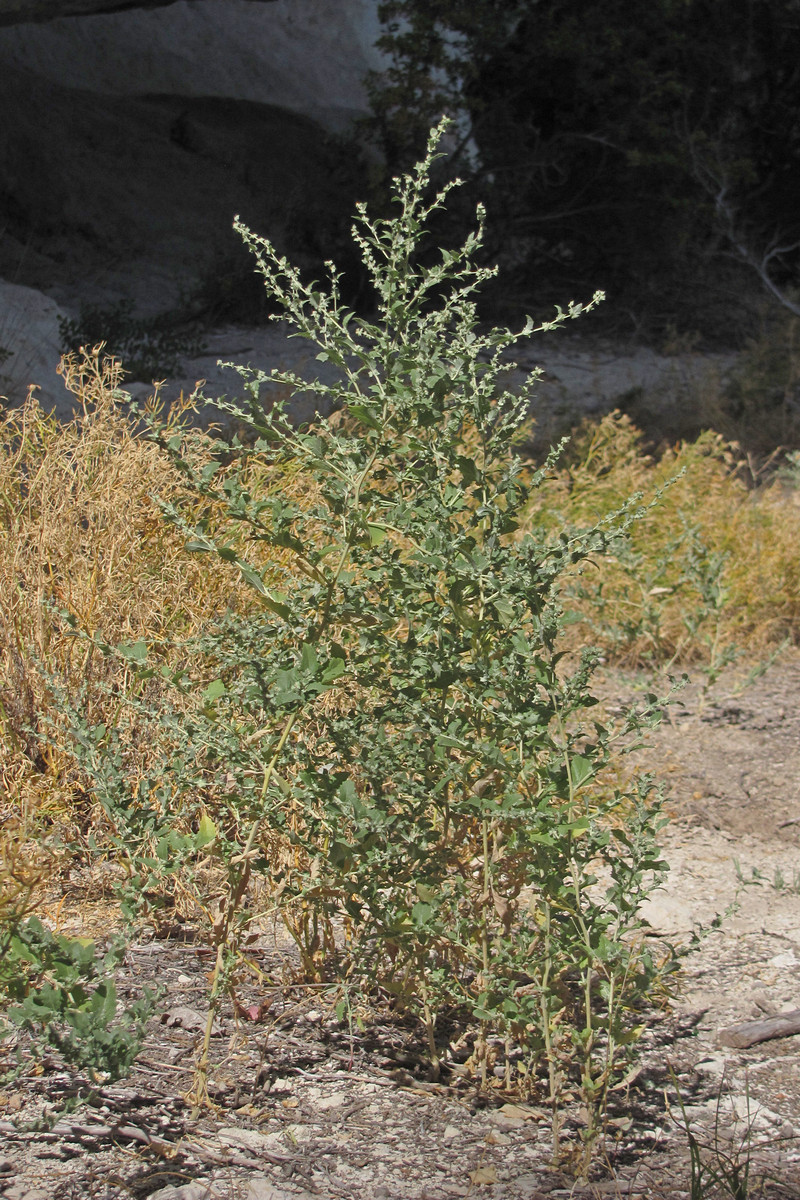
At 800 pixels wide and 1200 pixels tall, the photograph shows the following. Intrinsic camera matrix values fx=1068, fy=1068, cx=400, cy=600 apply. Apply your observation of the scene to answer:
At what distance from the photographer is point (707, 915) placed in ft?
8.01

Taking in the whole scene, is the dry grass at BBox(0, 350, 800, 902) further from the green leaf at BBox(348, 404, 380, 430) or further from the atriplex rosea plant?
the green leaf at BBox(348, 404, 380, 430)

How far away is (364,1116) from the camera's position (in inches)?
63.7

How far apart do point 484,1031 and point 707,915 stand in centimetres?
95

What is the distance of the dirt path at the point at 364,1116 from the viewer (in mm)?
1439

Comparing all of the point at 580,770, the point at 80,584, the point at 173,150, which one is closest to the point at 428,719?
the point at 580,770

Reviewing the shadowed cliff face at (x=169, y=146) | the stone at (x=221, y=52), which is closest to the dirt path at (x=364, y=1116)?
the shadowed cliff face at (x=169, y=146)

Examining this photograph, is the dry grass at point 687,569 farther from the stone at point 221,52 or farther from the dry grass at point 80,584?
the stone at point 221,52

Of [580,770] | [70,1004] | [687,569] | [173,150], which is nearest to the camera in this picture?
[70,1004]

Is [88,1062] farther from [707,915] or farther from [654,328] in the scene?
[654,328]

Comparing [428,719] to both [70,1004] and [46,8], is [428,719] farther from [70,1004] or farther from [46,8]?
[46,8]

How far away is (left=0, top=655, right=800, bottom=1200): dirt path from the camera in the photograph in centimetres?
144

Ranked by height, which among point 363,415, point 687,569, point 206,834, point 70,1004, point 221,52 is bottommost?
point 70,1004

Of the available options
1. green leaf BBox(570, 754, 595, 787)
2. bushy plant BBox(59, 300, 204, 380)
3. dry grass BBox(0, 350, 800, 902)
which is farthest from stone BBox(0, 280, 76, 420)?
green leaf BBox(570, 754, 595, 787)

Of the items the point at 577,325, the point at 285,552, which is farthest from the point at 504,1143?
the point at 577,325
